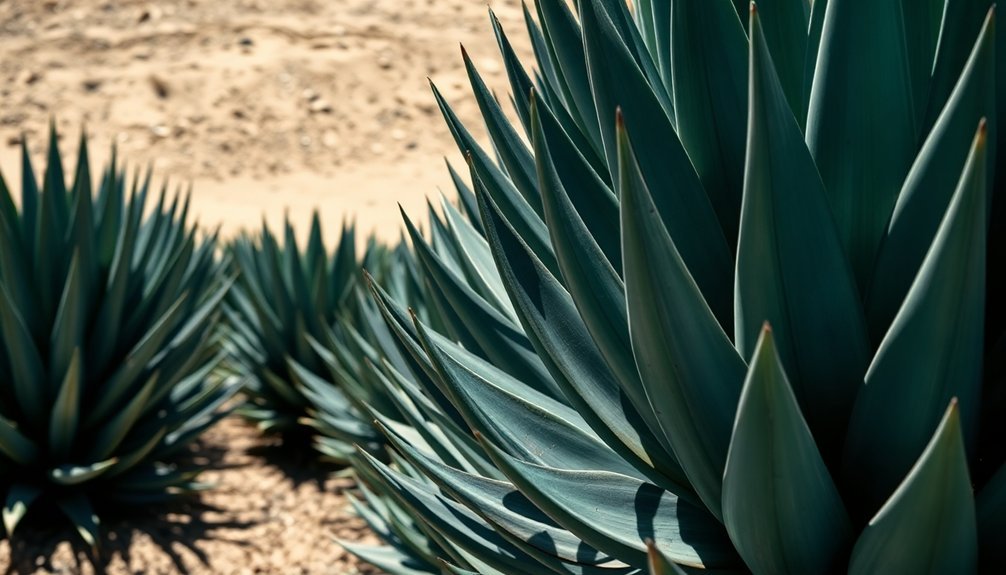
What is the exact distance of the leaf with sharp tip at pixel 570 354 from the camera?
1382mm

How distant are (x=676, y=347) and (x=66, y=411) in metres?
2.84

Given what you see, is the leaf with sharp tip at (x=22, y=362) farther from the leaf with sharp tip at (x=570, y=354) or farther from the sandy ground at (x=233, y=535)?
the leaf with sharp tip at (x=570, y=354)

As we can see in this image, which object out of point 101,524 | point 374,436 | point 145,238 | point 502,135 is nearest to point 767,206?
point 502,135

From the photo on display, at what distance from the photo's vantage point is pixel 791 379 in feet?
3.81

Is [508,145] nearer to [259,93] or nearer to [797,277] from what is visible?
[797,277]

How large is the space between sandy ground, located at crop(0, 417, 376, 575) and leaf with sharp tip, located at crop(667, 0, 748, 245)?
2.34 meters

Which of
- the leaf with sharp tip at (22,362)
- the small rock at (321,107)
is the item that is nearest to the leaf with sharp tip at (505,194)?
the leaf with sharp tip at (22,362)

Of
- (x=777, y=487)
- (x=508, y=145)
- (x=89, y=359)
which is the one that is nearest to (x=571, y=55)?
(x=508, y=145)

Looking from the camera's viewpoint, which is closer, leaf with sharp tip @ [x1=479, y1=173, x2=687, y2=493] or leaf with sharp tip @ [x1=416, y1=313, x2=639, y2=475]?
leaf with sharp tip @ [x1=479, y1=173, x2=687, y2=493]

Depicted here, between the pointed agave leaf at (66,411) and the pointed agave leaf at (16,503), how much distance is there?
0.15 m

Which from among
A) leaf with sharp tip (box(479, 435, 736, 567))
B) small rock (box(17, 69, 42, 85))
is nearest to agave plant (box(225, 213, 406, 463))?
leaf with sharp tip (box(479, 435, 736, 567))

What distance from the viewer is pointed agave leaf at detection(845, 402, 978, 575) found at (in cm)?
90

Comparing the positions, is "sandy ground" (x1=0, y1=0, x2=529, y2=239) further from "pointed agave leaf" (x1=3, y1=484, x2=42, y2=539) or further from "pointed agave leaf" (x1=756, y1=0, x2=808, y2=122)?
"pointed agave leaf" (x1=756, y1=0, x2=808, y2=122)

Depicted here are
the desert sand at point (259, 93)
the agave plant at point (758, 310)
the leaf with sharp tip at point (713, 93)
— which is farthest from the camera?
the desert sand at point (259, 93)
